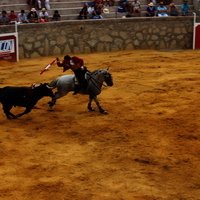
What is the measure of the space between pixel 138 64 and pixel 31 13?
17.1 ft

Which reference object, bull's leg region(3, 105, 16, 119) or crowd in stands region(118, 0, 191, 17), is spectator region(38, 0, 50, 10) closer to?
crowd in stands region(118, 0, 191, 17)

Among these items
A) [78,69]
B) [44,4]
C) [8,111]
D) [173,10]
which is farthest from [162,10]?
[8,111]

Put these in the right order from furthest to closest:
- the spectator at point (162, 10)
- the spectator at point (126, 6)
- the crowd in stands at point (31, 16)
A: 1. the spectator at point (126, 6)
2. the spectator at point (162, 10)
3. the crowd in stands at point (31, 16)

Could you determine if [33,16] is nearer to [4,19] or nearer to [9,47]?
[4,19]

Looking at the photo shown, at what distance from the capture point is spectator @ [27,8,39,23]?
19.5 m

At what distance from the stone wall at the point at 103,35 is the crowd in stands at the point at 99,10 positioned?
1.65 feet

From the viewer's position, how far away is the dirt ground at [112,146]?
7.44 meters

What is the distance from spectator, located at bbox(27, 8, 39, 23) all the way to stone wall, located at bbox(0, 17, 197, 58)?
330mm

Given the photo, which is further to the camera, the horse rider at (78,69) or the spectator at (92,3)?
the spectator at (92,3)

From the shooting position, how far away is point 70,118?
37.5 feet

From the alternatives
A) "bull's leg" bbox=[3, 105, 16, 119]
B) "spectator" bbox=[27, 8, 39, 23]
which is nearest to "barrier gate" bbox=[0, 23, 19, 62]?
"spectator" bbox=[27, 8, 39, 23]

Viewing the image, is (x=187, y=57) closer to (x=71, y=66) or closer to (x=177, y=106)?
(x=177, y=106)

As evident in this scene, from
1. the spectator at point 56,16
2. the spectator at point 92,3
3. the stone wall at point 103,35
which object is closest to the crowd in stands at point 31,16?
the spectator at point 56,16

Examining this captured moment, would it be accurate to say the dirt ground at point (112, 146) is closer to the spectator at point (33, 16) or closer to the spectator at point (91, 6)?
the spectator at point (33, 16)
